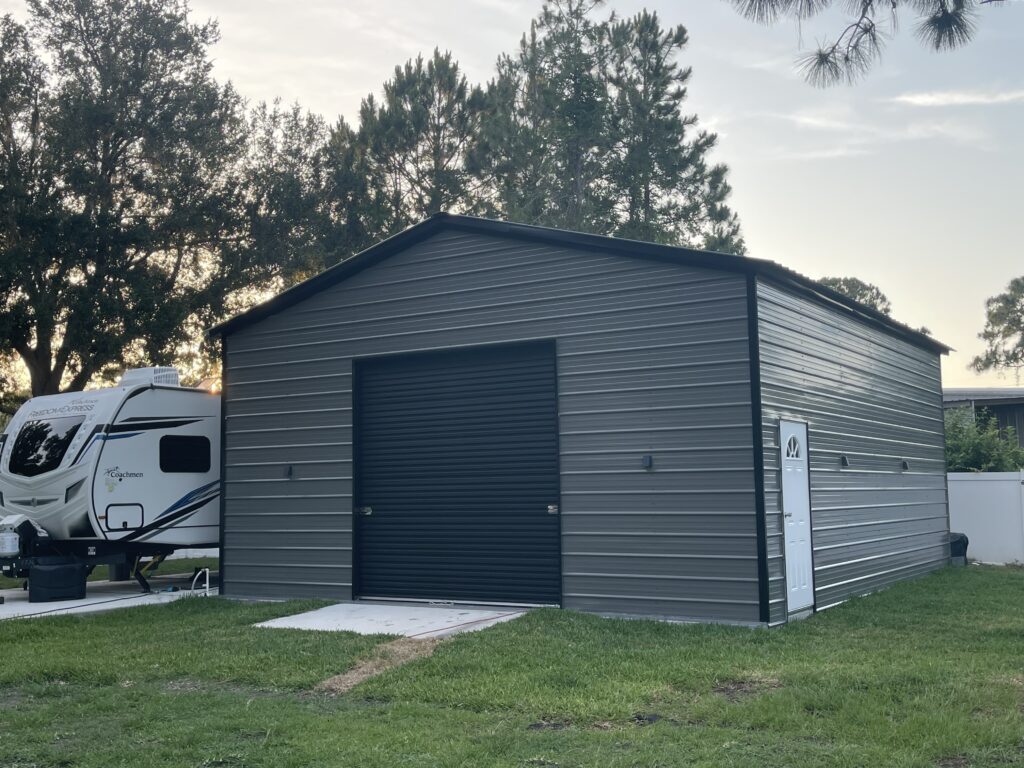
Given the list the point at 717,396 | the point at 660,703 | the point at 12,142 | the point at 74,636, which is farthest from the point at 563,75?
the point at 660,703

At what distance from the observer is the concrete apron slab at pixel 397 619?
9.56 m

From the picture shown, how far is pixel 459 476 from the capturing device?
11469 millimetres

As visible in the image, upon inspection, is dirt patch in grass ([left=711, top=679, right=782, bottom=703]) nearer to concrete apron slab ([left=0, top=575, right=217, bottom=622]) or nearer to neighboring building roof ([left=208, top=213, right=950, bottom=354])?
neighboring building roof ([left=208, top=213, right=950, bottom=354])

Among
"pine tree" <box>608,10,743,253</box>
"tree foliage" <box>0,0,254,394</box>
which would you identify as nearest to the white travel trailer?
"tree foliage" <box>0,0,254,394</box>

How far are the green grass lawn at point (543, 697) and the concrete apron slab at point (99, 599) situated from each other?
179 centimetres

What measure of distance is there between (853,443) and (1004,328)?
37.8 metres

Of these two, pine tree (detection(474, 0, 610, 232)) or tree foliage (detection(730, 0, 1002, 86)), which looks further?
pine tree (detection(474, 0, 610, 232))

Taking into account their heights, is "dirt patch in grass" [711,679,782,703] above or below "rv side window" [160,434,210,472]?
below

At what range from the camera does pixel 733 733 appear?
5.82 meters

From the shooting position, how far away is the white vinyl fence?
Answer: 16.1 m

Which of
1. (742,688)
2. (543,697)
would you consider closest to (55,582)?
(543,697)

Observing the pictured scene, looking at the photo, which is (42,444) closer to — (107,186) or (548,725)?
(107,186)

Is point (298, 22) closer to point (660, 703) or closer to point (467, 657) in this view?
point (467, 657)

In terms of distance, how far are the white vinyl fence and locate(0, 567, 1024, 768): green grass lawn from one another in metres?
6.70
